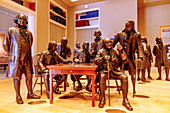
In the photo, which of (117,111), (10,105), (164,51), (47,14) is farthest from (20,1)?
(164,51)

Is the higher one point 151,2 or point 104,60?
point 151,2

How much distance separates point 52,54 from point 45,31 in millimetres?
3501

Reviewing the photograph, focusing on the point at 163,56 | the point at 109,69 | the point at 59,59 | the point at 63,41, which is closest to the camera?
the point at 109,69

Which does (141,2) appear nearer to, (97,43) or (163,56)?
(163,56)

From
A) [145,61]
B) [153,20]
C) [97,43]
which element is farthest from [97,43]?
[153,20]

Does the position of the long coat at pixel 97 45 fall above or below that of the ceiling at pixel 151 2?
below

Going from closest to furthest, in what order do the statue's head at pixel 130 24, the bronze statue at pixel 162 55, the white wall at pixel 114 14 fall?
the statue's head at pixel 130 24
the bronze statue at pixel 162 55
the white wall at pixel 114 14

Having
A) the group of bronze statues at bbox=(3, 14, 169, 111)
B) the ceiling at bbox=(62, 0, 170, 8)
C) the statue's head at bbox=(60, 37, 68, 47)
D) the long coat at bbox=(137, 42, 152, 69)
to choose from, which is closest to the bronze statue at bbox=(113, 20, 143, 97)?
the group of bronze statues at bbox=(3, 14, 169, 111)

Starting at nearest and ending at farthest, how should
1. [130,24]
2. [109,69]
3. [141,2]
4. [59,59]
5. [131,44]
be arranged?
1. [109,69]
2. [130,24]
3. [131,44]
4. [59,59]
5. [141,2]

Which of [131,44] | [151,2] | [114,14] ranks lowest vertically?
[131,44]

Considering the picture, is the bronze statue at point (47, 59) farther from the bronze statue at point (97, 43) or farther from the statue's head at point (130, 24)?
the statue's head at point (130, 24)

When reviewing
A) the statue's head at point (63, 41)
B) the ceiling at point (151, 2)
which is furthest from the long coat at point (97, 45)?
the ceiling at point (151, 2)

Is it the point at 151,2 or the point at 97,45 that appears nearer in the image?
the point at 97,45

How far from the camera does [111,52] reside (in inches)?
98.0
